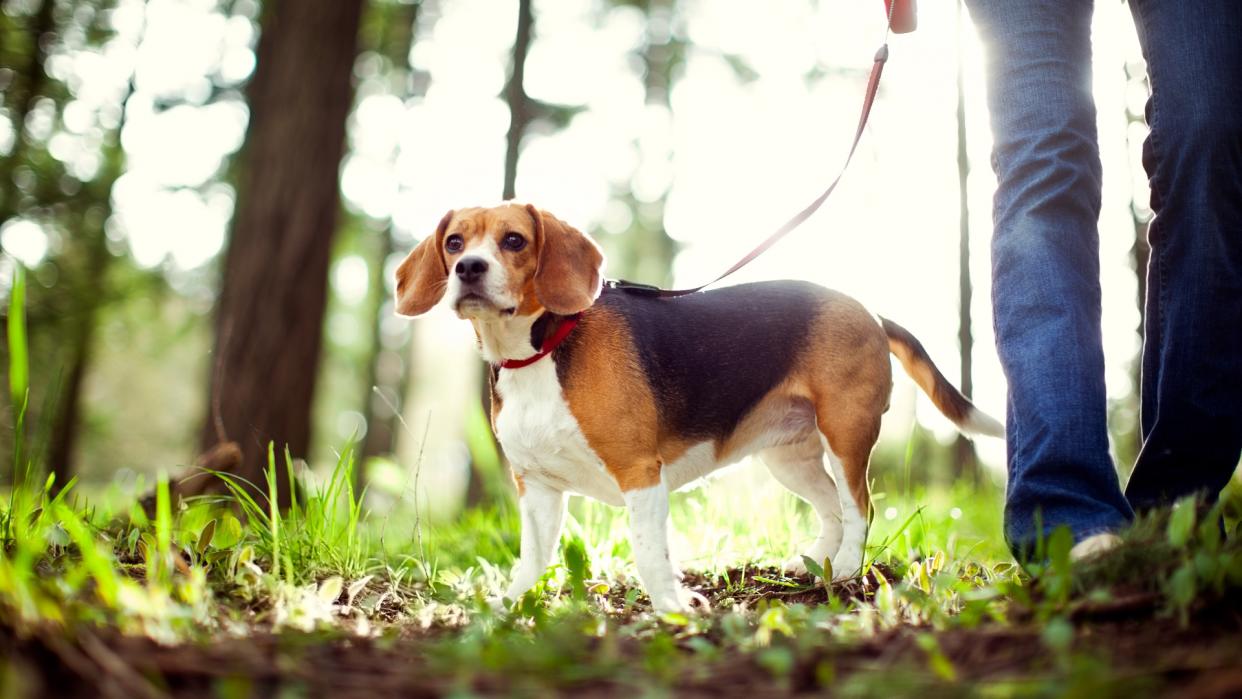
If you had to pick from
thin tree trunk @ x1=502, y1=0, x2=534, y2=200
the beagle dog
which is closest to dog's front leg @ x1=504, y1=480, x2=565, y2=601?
the beagle dog

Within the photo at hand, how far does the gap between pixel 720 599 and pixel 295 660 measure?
1.94 m

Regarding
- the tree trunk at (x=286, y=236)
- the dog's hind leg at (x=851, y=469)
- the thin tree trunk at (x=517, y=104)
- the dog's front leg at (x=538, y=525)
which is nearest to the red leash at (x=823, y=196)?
the dog's front leg at (x=538, y=525)

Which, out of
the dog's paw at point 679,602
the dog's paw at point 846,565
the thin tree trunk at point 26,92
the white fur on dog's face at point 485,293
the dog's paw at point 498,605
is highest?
the thin tree trunk at point 26,92

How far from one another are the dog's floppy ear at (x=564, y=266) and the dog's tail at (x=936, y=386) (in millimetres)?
1513

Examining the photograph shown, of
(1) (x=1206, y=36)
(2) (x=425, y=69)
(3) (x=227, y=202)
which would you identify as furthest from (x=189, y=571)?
(2) (x=425, y=69)

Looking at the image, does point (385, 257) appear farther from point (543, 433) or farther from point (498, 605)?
point (498, 605)

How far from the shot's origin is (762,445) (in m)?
3.99

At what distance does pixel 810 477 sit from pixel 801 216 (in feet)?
4.47

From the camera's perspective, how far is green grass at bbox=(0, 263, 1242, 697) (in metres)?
1.50

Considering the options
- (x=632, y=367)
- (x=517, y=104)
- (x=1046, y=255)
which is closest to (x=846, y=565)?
(x=632, y=367)

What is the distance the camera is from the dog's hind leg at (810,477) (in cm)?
412

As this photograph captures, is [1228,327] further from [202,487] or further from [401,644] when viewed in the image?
[202,487]

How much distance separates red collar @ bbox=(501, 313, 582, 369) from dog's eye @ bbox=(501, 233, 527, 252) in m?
0.34

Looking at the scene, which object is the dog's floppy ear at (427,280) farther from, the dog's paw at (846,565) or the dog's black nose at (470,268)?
the dog's paw at (846,565)
